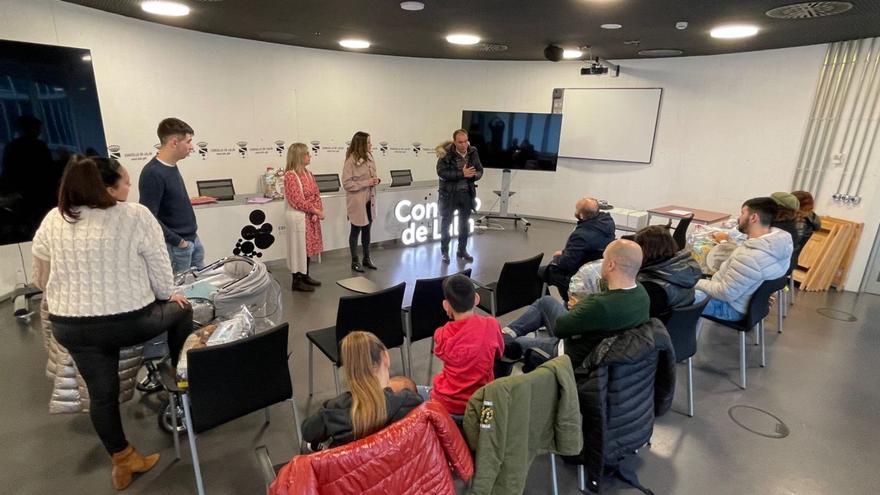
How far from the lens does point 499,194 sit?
25.9ft

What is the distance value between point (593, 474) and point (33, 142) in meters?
4.67

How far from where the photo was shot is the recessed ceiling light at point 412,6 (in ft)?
12.3

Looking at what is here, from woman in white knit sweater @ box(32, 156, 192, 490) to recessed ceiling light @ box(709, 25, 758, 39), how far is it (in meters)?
5.10

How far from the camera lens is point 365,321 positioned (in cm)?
270

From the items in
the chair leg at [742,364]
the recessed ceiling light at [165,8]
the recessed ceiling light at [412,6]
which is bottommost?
the chair leg at [742,364]

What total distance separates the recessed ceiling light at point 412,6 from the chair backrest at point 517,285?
7.34 feet

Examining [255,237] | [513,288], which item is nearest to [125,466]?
[513,288]

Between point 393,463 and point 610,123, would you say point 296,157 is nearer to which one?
point 393,463

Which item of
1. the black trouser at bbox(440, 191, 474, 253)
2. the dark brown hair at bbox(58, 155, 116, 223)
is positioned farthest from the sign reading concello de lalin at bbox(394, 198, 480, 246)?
the dark brown hair at bbox(58, 155, 116, 223)

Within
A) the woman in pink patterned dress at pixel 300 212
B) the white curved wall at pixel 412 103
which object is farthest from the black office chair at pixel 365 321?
the white curved wall at pixel 412 103

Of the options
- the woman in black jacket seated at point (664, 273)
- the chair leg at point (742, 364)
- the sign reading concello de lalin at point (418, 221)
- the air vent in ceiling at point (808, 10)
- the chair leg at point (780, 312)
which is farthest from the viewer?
the sign reading concello de lalin at point (418, 221)

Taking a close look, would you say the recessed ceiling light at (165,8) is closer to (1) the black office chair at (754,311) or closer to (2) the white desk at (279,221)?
(2) the white desk at (279,221)

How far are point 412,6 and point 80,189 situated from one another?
2948mm

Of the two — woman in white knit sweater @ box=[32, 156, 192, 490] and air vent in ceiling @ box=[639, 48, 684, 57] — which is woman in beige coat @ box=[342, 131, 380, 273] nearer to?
woman in white knit sweater @ box=[32, 156, 192, 490]
